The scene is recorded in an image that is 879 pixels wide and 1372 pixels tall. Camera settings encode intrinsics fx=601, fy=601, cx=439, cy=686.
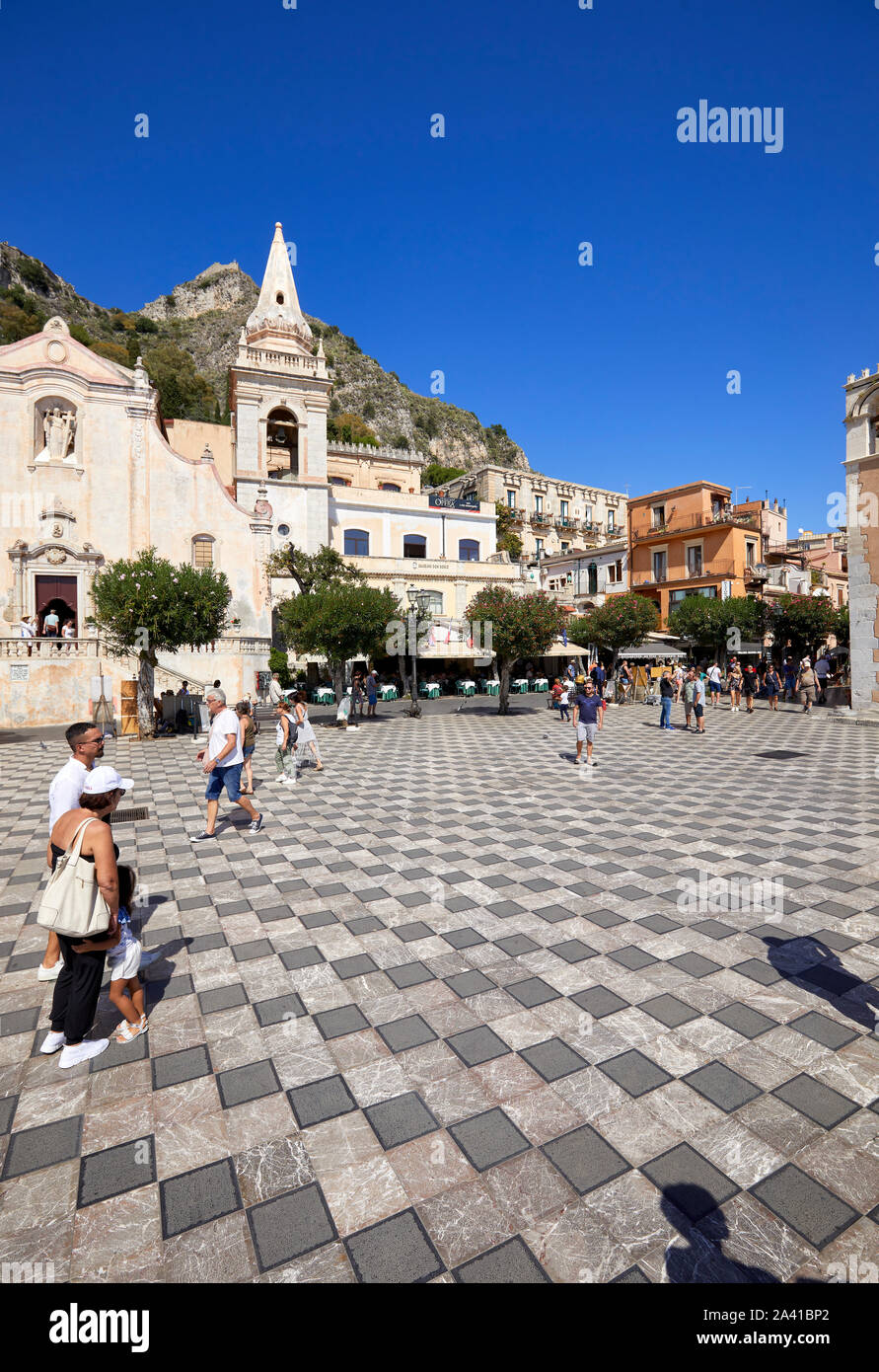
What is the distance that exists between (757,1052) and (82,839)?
4.07 meters

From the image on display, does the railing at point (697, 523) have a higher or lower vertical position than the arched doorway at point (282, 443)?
lower

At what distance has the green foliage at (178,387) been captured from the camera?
49.1 meters

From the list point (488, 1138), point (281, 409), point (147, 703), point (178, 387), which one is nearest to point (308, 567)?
point (281, 409)

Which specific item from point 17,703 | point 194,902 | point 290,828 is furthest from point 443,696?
point 194,902

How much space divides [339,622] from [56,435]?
16.0 metres

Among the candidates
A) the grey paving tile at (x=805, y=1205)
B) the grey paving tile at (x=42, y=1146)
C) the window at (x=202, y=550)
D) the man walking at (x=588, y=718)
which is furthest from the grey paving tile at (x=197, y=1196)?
the window at (x=202, y=550)

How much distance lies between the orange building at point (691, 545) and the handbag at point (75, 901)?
35644 millimetres

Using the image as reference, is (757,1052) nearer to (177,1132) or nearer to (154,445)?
(177,1132)

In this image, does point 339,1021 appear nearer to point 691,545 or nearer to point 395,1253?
point 395,1253

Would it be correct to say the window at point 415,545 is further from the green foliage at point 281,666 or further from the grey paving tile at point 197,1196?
the grey paving tile at point 197,1196

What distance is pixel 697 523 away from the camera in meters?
37.2

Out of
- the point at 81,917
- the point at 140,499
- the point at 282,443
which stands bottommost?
the point at 81,917

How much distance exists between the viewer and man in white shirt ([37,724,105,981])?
423 cm
